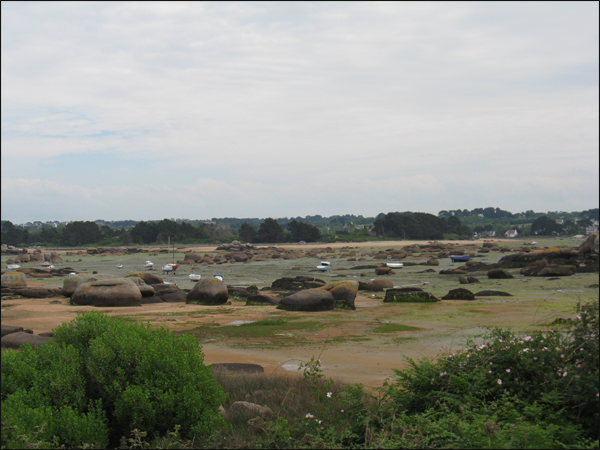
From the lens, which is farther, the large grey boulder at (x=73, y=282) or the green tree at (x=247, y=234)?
the green tree at (x=247, y=234)

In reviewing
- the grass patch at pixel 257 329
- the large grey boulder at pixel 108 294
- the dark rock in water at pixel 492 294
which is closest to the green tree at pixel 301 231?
Result: the dark rock in water at pixel 492 294

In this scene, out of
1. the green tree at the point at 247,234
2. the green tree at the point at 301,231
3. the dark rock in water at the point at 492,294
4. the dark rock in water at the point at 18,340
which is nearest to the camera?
the dark rock in water at the point at 18,340

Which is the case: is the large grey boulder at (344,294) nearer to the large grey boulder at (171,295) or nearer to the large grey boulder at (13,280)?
the large grey boulder at (171,295)

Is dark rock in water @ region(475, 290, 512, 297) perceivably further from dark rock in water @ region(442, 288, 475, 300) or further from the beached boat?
the beached boat

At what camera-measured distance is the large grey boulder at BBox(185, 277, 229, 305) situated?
84.9 ft

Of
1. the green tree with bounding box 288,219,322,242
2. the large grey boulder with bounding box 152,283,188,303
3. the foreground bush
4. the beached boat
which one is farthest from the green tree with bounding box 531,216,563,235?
the foreground bush

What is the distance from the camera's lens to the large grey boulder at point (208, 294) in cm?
2588

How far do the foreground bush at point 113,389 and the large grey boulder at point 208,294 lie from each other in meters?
19.2

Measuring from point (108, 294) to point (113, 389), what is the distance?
20.3 meters

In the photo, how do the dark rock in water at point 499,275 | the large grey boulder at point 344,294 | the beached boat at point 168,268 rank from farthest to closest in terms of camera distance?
the beached boat at point 168,268 < the dark rock in water at point 499,275 < the large grey boulder at point 344,294

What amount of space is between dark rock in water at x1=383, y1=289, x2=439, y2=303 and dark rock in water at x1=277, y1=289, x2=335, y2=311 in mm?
4536

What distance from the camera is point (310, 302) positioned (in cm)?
2284

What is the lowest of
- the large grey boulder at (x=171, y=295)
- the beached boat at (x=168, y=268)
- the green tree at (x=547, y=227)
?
the beached boat at (x=168, y=268)

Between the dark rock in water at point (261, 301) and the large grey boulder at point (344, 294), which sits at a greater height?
the large grey boulder at point (344, 294)
